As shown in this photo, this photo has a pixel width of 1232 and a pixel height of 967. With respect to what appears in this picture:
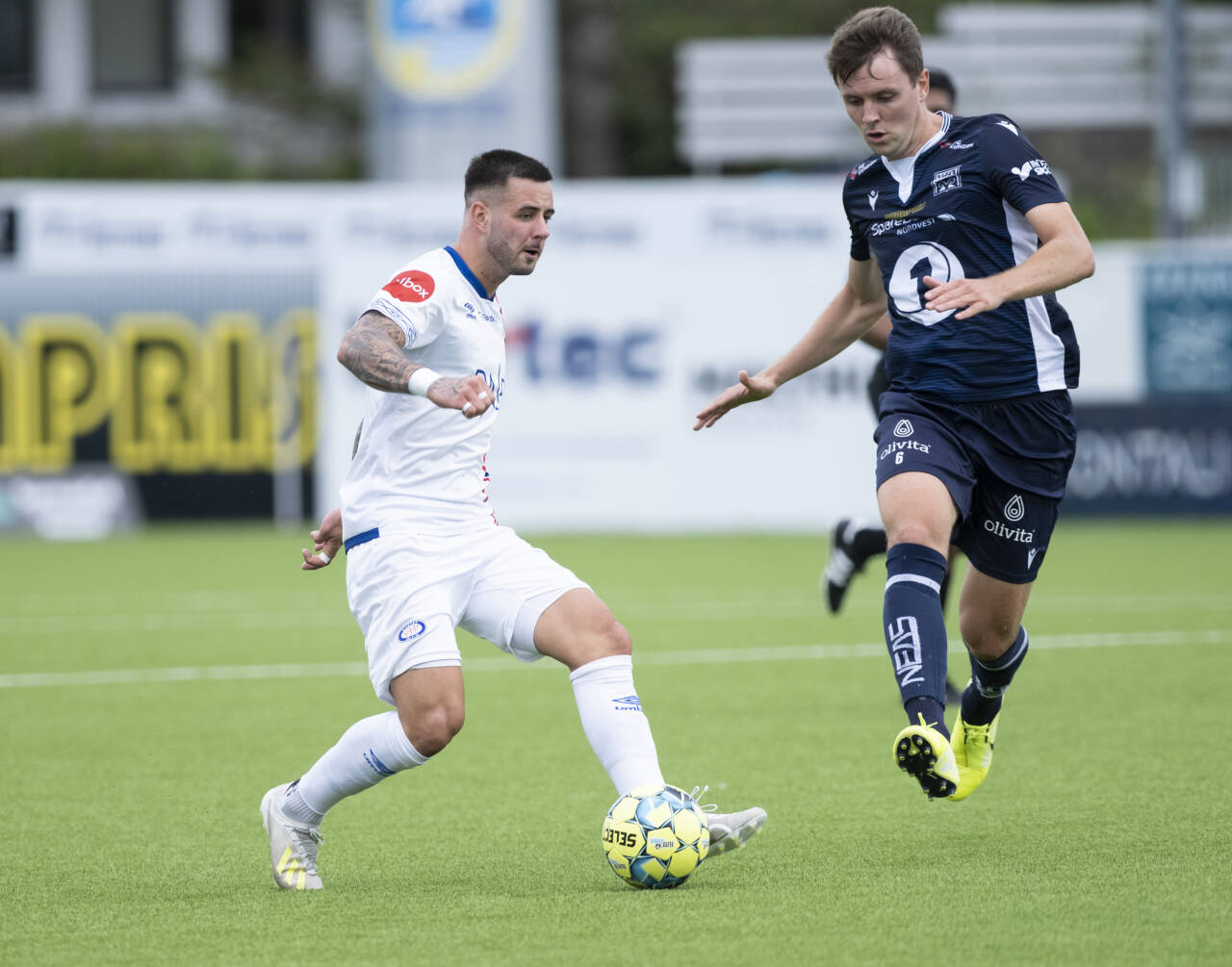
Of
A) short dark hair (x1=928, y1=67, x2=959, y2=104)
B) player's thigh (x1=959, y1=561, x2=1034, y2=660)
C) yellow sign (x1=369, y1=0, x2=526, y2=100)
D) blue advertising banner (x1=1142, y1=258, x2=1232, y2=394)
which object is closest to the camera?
player's thigh (x1=959, y1=561, x2=1034, y2=660)

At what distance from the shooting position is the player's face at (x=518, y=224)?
212 inches

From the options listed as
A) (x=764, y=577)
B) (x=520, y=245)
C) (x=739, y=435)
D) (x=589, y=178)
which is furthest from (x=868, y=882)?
(x=589, y=178)

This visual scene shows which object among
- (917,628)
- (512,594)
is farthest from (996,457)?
(512,594)

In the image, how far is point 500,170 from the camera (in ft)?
17.8

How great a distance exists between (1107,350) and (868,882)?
14441 millimetres

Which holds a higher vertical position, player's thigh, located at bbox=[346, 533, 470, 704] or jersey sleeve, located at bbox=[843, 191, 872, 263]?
jersey sleeve, located at bbox=[843, 191, 872, 263]

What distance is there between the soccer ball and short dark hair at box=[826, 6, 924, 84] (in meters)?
2.01

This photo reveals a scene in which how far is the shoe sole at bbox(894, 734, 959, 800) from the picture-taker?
15.5 ft

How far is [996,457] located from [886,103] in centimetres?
103

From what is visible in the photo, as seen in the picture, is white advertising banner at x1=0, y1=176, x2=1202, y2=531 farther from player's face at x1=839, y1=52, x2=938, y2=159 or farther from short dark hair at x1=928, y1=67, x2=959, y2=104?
player's face at x1=839, y1=52, x2=938, y2=159

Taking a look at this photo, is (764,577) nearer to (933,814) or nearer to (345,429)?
(345,429)

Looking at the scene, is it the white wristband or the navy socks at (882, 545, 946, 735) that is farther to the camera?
the navy socks at (882, 545, 946, 735)

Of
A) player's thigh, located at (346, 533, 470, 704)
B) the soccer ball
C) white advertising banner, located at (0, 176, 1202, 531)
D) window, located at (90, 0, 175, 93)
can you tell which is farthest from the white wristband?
window, located at (90, 0, 175, 93)

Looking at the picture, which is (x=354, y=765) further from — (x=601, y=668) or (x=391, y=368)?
(x=391, y=368)
